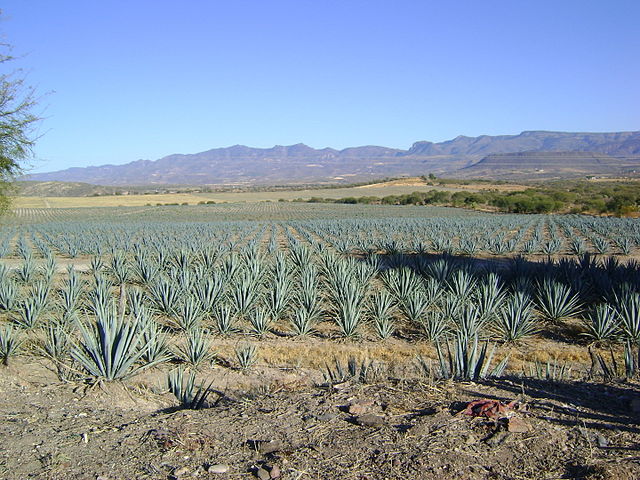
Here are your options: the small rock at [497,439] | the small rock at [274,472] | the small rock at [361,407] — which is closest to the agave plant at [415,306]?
the small rock at [361,407]

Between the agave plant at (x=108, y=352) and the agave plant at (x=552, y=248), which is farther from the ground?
the agave plant at (x=108, y=352)

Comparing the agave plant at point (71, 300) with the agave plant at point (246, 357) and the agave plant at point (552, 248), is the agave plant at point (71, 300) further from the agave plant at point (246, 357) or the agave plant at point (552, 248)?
the agave plant at point (552, 248)

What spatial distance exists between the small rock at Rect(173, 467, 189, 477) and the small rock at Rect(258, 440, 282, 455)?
0.50 metres

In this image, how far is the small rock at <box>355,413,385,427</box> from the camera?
157 inches

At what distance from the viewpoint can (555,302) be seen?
9000 mm

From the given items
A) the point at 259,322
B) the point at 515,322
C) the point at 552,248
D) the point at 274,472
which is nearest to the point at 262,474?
the point at 274,472

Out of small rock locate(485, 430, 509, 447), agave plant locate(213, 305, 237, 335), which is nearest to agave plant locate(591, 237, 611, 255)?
agave plant locate(213, 305, 237, 335)

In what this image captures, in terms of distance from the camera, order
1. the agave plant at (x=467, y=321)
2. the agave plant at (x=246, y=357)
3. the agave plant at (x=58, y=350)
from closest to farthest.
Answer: the agave plant at (x=58, y=350)
the agave plant at (x=246, y=357)
the agave plant at (x=467, y=321)

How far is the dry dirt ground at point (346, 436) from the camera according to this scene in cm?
337

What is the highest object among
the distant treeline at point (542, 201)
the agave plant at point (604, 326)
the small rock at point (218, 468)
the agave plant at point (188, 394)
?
the small rock at point (218, 468)

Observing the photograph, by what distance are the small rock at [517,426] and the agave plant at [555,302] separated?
5659mm

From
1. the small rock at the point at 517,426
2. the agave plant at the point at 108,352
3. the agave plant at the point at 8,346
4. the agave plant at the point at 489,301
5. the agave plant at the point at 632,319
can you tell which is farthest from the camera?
the agave plant at the point at 489,301

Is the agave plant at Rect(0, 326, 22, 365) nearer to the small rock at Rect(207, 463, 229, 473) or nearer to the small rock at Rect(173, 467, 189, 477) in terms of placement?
the small rock at Rect(173, 467, 189, 477)

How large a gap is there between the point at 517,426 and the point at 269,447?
172cm
